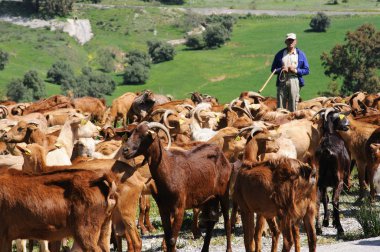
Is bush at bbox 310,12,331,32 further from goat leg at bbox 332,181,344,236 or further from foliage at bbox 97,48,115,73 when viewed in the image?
goat leg at bbox 332,181,344,236

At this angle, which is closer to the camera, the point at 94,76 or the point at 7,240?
the point at 7,240

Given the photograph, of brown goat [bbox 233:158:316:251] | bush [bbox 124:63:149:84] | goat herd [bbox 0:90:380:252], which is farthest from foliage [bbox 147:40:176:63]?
brown goat [bbox 233:158:316:251]

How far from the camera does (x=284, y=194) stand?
11336mm

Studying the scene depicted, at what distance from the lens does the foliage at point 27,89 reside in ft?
188

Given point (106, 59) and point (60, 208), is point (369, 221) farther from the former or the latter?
point (106, 59)

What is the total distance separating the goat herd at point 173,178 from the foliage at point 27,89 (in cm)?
3865

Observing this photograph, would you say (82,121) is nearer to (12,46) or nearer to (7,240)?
(7,240)

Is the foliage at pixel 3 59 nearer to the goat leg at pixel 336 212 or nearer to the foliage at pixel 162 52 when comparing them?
the foliage at pixel 162 52

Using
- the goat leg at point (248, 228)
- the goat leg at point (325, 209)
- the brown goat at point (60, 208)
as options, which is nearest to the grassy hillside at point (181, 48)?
the goat leg at point (325, 209)

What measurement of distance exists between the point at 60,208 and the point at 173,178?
2.40 m

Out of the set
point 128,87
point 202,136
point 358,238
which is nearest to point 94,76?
point 128,87

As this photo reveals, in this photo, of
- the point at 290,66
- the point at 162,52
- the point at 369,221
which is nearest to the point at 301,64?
the point at 290,66

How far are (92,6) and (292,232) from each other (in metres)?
97.2

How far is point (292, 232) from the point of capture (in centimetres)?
1146
